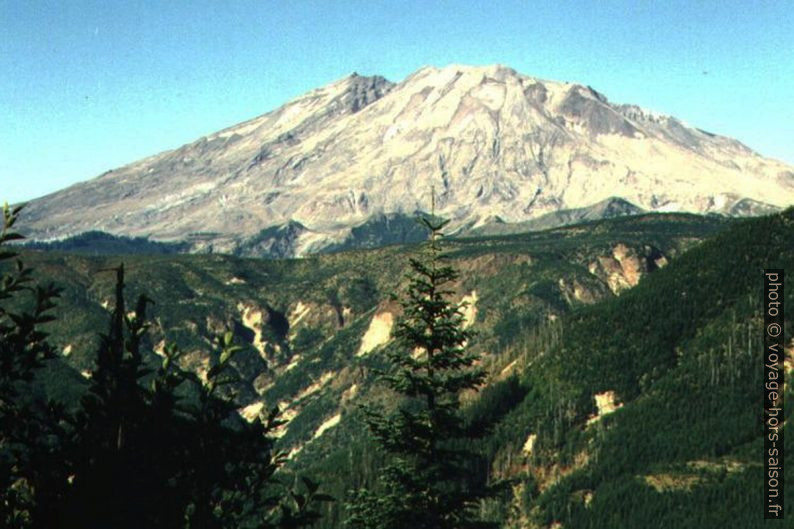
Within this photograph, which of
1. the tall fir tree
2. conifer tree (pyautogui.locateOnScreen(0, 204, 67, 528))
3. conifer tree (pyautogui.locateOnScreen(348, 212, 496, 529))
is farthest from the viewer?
conifer tree (pyautogui.locateOnScreen(348, 212, 496, 529))

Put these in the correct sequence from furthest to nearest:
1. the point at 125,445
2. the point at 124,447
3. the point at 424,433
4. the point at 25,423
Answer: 1. the point at 424,433
2. the point at 25,423
3. the point at 125,445
4. the point at 124,447

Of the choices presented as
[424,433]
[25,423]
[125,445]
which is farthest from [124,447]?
[424,433]

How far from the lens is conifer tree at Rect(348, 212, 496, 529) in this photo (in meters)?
42.6

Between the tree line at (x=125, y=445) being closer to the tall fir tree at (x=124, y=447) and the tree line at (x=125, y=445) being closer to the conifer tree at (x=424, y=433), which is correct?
the tall fir tree at (x=124, y=447)

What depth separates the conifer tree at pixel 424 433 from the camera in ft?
140

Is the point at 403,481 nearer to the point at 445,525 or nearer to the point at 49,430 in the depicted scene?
the point at 445,525

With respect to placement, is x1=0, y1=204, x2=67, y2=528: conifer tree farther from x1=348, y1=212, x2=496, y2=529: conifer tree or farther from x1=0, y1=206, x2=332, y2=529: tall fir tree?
x1=348, y1=212, x2=496, y2=529: conifer tree

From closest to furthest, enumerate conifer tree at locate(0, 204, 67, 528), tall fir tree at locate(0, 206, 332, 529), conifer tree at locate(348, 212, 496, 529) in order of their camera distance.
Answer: tall fir tree at locate(0, 206, 332, 529) < conifer tree at locate(0, 204, 67, 528) < conifer tree at locate(348, 212, 496, 529)

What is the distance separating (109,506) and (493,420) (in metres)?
30.5

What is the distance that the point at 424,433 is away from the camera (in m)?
43.9

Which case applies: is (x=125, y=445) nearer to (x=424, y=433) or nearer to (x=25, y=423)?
(x=25, y=423)

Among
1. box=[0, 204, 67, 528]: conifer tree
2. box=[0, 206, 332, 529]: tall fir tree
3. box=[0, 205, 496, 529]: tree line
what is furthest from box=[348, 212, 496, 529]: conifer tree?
box=[0, 204, 67, 528]: conifer tree

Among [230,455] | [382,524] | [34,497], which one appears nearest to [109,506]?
[34,497]

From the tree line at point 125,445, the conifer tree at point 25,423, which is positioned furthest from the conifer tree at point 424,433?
the conifer tree at point 25,423
